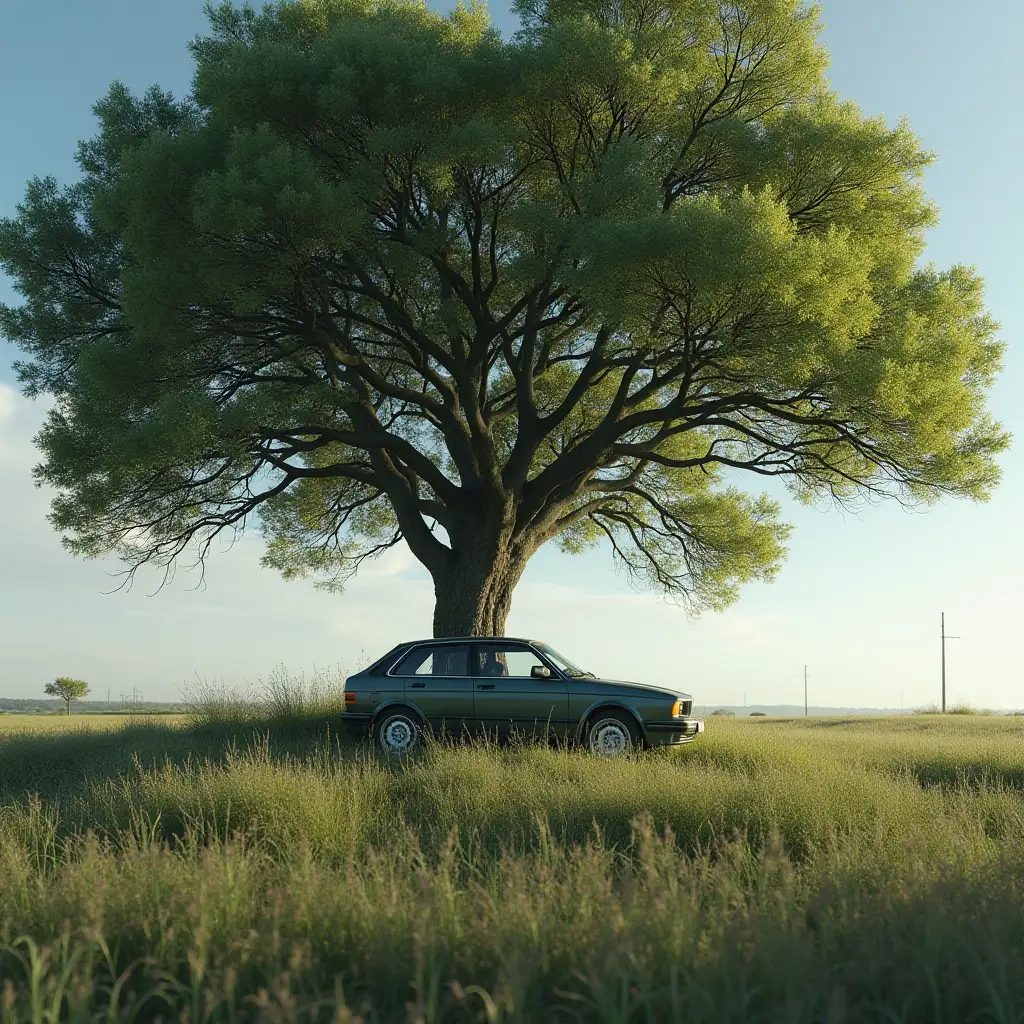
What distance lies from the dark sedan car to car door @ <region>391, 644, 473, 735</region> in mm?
16

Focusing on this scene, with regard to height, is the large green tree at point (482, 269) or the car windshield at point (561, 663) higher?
the large green tree at point (482, 269)

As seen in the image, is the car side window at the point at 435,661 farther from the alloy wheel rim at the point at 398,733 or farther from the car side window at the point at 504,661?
the alloy wheel rim at the point at 398,733

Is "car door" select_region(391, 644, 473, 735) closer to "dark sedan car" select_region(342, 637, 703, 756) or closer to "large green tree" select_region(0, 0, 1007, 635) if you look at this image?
"dark sedan car" select_region(342, 637, 703, 756)

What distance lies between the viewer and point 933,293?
19.1 metres

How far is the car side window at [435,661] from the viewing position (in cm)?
1520

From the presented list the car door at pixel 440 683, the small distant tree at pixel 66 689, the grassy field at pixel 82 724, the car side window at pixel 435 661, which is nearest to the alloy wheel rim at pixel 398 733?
the car door at pixel 440 683

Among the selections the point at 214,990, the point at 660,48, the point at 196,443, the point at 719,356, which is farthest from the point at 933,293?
the point at 214,990

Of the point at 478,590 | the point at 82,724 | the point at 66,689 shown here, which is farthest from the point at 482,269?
the point at 66,689

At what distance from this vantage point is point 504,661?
49.7 ft

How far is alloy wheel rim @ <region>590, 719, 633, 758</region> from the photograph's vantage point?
1426 centimetres

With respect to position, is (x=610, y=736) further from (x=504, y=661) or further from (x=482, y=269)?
(x=482, y=269)

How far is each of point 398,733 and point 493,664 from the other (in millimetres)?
1846

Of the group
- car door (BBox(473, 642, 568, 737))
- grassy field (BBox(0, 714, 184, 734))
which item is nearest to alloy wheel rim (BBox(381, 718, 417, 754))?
car door (BBox(473, 642, 568, 737))

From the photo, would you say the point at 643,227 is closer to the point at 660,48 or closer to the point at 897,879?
the point at 660,48
